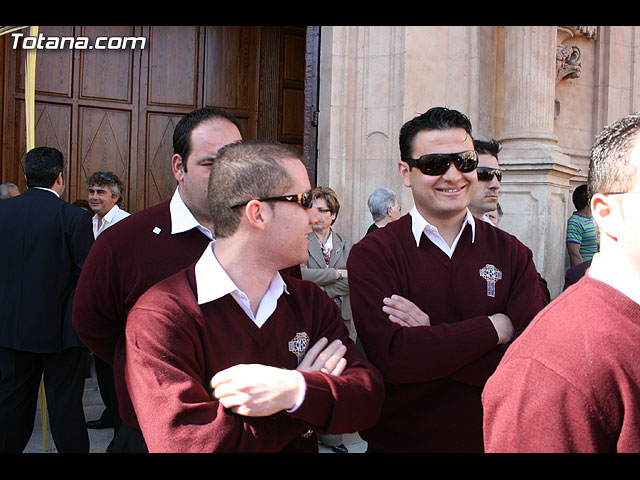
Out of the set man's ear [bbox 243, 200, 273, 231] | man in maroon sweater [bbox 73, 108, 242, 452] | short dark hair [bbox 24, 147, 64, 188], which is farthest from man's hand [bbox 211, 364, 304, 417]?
short dark hair [bbox 24, 147, 64, 188]

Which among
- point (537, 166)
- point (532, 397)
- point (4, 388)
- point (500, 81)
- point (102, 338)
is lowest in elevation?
point (4, 388)

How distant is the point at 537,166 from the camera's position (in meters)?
6.13

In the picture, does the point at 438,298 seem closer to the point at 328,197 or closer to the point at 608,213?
the point at 608,213

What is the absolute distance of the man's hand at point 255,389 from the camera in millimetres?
1635

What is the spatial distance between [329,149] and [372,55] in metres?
1.10

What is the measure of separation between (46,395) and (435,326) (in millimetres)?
2999

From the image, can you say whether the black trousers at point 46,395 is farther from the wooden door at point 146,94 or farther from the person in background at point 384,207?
the wooden door at point 146,94

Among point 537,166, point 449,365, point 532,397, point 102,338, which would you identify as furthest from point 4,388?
point 537,166

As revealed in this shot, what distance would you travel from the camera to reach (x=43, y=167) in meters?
4.06

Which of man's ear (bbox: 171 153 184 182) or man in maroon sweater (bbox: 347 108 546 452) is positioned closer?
man in maroon sweater (bbox: 347 108 546 452)

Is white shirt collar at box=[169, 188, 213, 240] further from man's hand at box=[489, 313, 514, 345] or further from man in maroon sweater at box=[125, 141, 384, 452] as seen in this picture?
man's hand at box=[489, 313, 514, 345]

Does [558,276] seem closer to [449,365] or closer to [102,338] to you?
[449,365]

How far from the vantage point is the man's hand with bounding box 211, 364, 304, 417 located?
64.4 inches

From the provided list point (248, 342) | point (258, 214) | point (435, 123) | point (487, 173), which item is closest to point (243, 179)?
point (258, 214)
